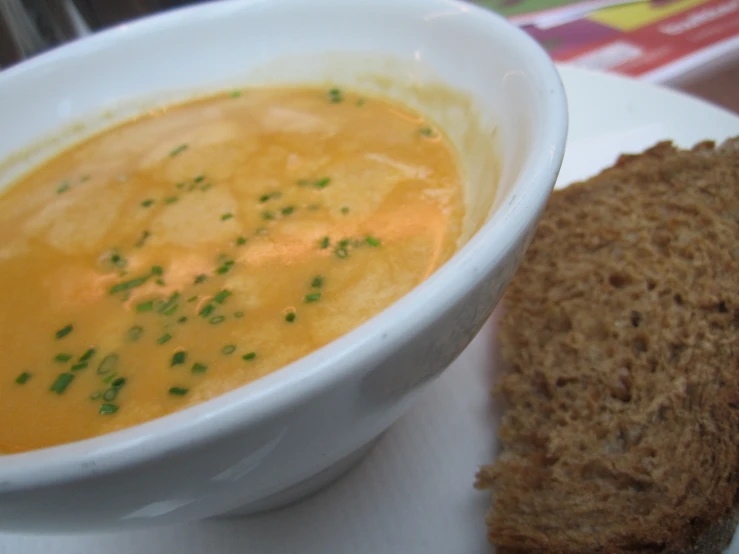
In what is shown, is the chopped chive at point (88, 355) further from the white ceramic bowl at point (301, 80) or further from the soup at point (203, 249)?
the white ceramic bowl at point (301, 80)

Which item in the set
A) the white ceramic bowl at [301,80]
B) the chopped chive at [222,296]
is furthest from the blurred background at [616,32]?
the chopped chive at [222,296]

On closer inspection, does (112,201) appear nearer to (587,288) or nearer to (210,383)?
(210,383)

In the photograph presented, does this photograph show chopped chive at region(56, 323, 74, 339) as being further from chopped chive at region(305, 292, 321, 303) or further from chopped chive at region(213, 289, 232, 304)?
chopped chive at region(305, 292, 321, 303)

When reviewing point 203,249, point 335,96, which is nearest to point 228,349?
point 203,249

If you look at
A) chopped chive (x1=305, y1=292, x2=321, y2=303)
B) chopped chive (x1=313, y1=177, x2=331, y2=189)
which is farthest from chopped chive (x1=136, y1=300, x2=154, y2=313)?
chopped chive (x1=313, y1=177, x2=331, y2=189)

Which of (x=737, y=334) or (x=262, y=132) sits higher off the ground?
(x=262, y=132)

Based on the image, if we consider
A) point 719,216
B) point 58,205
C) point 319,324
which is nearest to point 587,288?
point 719,216

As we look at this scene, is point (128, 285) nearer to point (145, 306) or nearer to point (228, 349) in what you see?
point (145, 306)
